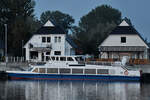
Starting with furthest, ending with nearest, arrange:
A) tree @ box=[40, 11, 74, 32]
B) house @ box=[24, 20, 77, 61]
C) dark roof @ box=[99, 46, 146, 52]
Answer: tree @ box=[40, 11, 74, 32]
house @ box=[24, 20, 77, 61]
dark roof @ box=[99, 46, 146, 52]

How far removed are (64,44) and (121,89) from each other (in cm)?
3031

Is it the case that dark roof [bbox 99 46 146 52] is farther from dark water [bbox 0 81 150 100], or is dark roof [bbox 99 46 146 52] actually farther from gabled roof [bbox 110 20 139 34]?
dark water [bbox 0 81 150 100]

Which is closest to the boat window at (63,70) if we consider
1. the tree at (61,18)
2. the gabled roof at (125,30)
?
the gabled roof at (125,30)

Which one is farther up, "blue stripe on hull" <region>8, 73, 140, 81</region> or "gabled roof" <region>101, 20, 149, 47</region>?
"gabled roof" <region>101, 20, 149, 47</region>

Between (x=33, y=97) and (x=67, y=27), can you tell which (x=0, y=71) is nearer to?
(x=33, y=97)

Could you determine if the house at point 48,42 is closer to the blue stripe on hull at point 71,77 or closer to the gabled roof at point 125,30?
the gabled roof at point 125,30

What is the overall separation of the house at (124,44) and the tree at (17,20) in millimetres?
18099

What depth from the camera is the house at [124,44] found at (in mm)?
81688

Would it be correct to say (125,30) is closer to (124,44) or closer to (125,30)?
(125,30)

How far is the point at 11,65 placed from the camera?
2918 inches

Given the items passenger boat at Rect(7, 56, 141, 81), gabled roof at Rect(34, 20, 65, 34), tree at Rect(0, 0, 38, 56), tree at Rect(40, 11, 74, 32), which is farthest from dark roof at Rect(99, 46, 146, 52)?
tree at Rect(40, 11, 74, 32)

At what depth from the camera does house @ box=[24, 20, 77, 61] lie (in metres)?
83.1

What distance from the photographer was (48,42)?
83875 millimetres

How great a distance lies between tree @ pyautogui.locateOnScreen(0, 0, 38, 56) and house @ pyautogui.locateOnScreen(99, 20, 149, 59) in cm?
1810
